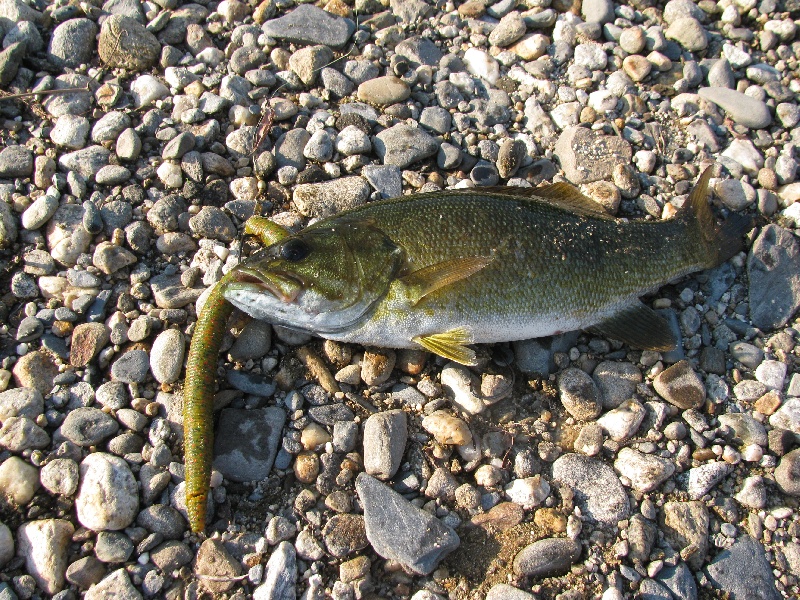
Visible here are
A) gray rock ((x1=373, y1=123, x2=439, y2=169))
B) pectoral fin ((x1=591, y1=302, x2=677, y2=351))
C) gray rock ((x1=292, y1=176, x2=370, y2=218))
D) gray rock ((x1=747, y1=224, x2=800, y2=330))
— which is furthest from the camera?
gray rock ((x1=373, y1=123, x2=439, y2=169))

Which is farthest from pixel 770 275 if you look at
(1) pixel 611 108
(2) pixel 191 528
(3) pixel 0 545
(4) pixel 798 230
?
(3) pixel 0 545

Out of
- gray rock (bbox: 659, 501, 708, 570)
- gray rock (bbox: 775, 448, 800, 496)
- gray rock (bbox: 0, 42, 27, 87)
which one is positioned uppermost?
gray rock (bbox: 0, 42, 27, 87)

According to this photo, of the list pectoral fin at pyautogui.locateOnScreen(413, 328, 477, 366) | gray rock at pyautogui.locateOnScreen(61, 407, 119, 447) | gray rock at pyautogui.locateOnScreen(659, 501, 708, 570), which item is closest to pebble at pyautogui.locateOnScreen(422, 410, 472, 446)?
pectoral fin at pyautogui.locateOnScreen(413, 328, 477, 366)

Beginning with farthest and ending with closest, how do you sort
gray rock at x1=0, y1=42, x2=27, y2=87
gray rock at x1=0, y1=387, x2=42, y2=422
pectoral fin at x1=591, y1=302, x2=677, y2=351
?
1. gray rock at x1=0, y1=42, x2=27, y2=87
2. pectoral fin at x1=591, y1=302, x2=677, y2=351
3. gray rock at x1=0, y1=387, x2=42, y2=422

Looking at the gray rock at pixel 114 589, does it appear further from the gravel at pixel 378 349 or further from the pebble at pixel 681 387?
the pebble at pixel 681 387

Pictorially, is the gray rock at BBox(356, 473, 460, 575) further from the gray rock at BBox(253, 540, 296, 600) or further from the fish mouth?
the fish mouth

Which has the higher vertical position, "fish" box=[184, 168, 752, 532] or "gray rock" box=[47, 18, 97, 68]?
"gray rock" box=[47, 18, 97, 68]

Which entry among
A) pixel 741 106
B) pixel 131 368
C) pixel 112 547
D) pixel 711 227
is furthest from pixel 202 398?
pixel 741 106

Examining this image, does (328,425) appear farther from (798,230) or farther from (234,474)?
(798,230)
